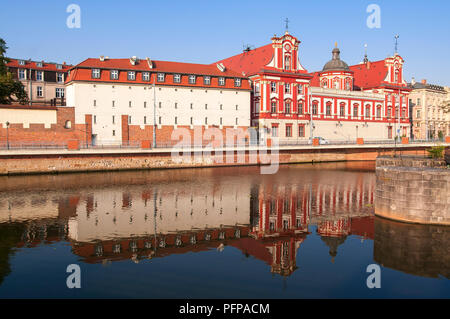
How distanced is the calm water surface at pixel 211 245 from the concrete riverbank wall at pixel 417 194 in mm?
633

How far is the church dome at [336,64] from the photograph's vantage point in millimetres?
70250

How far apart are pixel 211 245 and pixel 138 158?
27.0 m

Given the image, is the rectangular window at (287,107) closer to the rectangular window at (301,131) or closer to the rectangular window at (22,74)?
the rectangular window at (301,131)

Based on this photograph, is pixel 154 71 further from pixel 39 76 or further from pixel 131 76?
pixel 39 76

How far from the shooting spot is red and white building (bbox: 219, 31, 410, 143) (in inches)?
2312

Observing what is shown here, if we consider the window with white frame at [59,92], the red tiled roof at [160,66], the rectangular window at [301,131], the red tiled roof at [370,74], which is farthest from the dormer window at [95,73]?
the red tiled roof at [370,74]

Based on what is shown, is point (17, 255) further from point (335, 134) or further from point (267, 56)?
point (335, 134)

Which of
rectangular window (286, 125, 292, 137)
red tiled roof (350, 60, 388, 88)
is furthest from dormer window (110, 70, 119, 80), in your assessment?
red tiled roof (350, 60, 388, 88)

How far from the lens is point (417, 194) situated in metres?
17.8

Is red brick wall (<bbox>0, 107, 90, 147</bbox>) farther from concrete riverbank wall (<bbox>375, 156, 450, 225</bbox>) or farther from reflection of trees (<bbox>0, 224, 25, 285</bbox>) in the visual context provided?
concrete riverbank wall (<bbox>375, 156, 450, 225</bbox>)

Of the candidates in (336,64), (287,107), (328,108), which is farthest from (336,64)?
(287,107)

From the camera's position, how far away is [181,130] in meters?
52.5

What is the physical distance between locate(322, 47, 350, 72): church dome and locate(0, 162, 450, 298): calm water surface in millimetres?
47645
